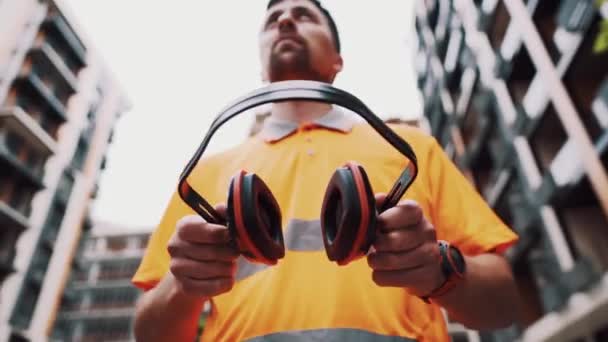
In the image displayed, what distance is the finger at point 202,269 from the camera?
3.10ft

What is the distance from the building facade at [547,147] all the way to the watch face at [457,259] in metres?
9.80

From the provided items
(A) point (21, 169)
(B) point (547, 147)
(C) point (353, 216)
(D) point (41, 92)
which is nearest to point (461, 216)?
(C) point (353, 216)

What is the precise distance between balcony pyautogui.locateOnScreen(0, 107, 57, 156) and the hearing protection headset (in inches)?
1019

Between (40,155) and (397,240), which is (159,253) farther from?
(40,155)

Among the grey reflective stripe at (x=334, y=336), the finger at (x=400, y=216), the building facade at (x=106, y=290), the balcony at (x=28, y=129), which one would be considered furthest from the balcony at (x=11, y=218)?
the finger at (x=400, y=216)

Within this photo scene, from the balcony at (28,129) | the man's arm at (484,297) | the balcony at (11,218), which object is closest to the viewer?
the man's arm at (484,297)

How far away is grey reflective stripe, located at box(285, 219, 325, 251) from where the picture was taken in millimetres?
1344

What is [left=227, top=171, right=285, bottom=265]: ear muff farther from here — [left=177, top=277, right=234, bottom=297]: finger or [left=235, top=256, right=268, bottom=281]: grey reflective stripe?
[left=235, top=256, right=268, bottom=281]: grey reflective stripe

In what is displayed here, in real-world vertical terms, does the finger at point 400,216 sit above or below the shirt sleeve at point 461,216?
above

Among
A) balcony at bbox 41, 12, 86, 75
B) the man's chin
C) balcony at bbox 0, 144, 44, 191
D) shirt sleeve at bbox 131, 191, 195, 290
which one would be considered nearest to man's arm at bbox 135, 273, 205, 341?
shirt sleeve at bbox 131, 191, 195, 290

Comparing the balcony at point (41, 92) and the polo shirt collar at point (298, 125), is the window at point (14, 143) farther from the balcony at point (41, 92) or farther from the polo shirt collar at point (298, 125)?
the polo shirt collar at point (298, 125)

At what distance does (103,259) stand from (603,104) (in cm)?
5039

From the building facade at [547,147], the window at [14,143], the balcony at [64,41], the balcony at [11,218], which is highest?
the balcony at [64,41]

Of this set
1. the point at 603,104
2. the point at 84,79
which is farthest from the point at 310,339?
the point at 84,79
